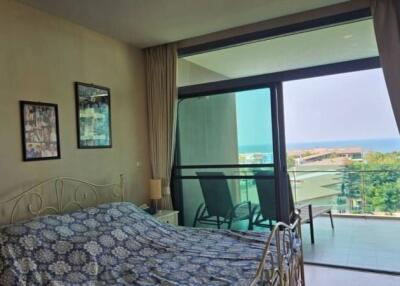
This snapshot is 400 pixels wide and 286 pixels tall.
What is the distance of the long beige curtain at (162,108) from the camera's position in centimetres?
418

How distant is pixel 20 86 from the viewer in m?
2.84

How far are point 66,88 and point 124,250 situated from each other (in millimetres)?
1654

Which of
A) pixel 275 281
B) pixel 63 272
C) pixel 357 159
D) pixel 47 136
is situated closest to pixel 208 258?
pixel 275 281

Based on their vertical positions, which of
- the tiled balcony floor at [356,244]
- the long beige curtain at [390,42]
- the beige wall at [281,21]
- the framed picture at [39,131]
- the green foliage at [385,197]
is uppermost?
the beige wall at [281,21]

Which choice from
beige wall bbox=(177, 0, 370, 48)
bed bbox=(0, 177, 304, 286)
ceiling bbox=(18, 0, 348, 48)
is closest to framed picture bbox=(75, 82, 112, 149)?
bed bbox=(0, 177, 304, 286)

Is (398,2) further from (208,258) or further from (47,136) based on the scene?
(47,136)

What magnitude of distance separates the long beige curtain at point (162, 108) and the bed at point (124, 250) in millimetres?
1060

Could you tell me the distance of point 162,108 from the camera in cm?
424

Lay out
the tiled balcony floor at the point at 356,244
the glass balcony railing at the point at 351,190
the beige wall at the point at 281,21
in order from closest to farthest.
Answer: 1. the beige wall at the point at 281,21
2. the tiled balcony floor at the point at 356,244
3. the glass balcony railing at the point at 351,190

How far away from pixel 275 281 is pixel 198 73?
2.88m

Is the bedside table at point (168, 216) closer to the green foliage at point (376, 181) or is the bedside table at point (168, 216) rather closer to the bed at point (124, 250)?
the bed at point (124, 250)

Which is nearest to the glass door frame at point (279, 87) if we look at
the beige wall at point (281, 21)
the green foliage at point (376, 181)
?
the beige wall at point (281, 21)

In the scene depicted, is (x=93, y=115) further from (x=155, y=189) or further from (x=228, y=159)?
(x=228, y=159)

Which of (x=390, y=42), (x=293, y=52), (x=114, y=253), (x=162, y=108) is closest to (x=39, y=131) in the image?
(x=114, y=253)
